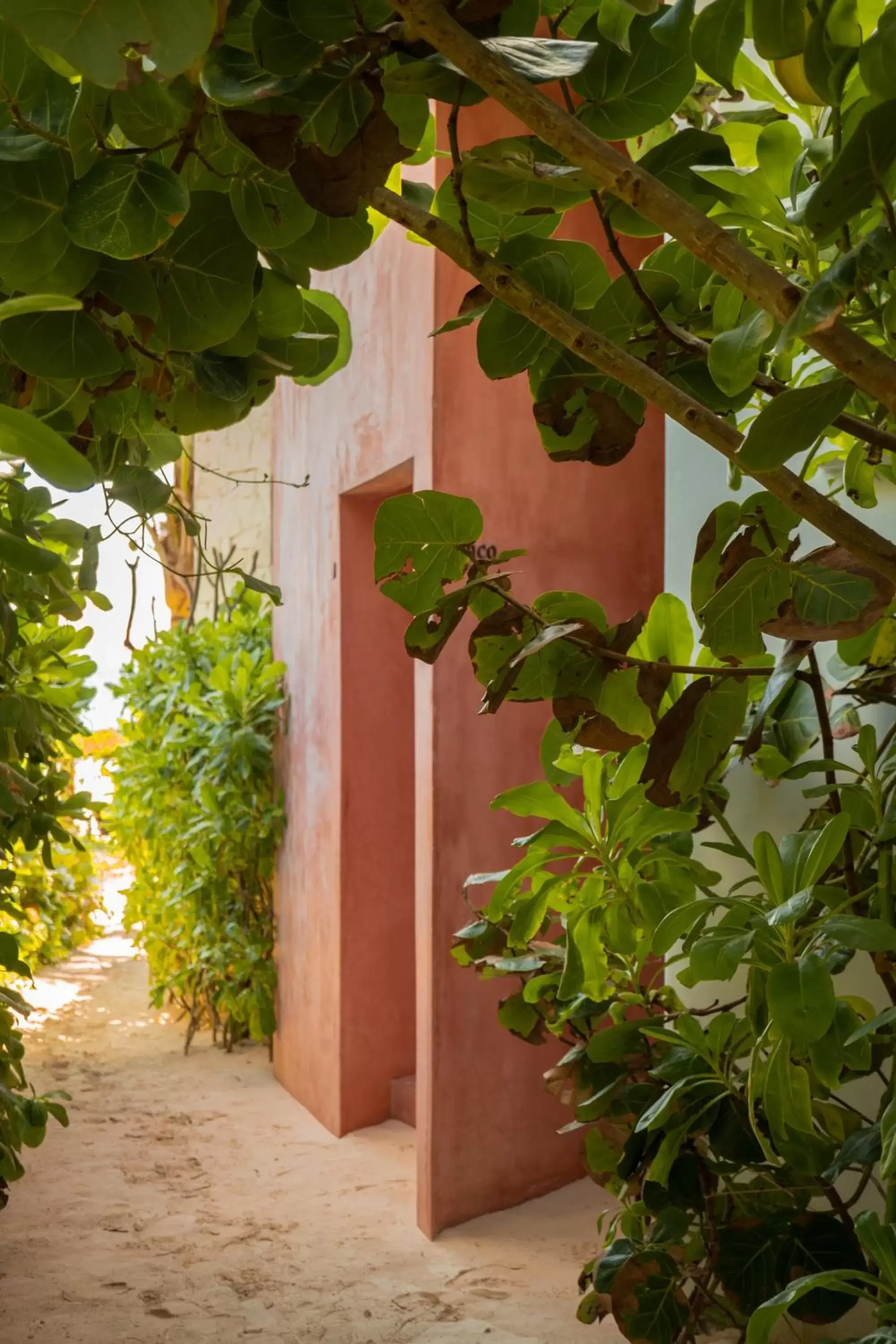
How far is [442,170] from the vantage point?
3.15 m

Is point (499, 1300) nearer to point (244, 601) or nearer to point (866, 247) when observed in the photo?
point (866, 247)

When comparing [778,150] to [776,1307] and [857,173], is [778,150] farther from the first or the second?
[776,1307]

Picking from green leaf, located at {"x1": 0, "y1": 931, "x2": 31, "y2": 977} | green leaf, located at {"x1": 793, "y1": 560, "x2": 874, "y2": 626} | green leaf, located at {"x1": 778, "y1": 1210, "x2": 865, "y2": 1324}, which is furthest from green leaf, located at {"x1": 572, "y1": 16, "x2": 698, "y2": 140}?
green leaf, located at {"x1": 0, "y1": 931, "x2": 31, "y2": 977}

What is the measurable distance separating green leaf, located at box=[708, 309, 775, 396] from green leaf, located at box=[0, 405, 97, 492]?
0.38m

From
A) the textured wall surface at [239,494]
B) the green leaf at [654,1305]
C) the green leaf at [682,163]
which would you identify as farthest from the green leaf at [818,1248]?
the textured wall surface at [239,494]

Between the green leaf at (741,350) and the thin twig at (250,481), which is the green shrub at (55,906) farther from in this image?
the green leaf at (741,350)

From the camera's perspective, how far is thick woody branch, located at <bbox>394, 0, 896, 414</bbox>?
1.59 feet

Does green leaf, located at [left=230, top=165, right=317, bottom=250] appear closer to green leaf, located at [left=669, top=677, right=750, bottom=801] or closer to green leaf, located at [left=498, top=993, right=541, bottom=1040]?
green leaf, located at [left=669, top=677, right=750, bottom=801]

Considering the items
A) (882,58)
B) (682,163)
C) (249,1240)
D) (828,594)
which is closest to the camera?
(882,58)

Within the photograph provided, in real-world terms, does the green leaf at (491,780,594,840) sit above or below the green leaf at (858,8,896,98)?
below

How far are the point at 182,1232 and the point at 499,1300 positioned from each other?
1048 millimetres

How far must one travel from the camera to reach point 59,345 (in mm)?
691

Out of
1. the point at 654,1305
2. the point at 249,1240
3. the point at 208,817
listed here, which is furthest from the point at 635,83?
the point at 208,817

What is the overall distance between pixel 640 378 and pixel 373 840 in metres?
3.82
